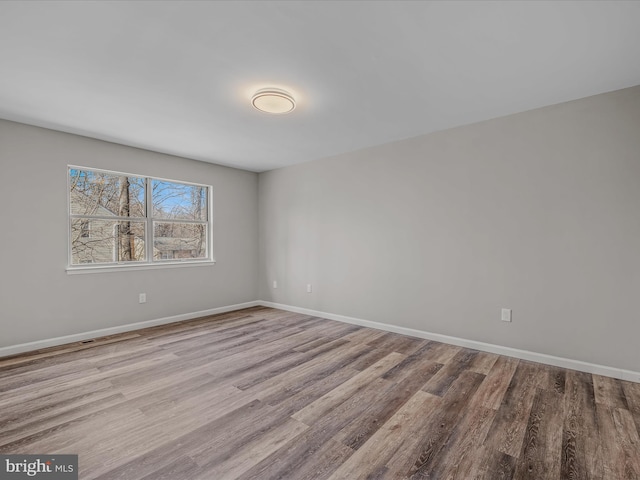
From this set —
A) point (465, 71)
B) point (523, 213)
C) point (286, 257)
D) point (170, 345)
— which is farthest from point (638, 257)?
point (170, 345)

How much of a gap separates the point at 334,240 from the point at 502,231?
2.19 metres

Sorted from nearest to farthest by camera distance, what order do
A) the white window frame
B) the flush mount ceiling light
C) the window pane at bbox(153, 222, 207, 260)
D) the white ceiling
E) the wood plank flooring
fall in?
1. the wood plank flooring
2. the white ceiling
3. the flush mount ceiling light
4. the white window frame
5. the window pane at bbox(153, 222, 207, 260)

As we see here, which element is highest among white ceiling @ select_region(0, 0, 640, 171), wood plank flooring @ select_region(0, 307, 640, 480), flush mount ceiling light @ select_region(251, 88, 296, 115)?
white ceiling @ select_region(0, 0, 640, 171)

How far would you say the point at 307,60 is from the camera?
2.12 metres

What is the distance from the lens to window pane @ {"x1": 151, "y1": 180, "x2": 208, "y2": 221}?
4373 millimetres

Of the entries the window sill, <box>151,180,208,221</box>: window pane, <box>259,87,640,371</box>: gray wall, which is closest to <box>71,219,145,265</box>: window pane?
the window sill

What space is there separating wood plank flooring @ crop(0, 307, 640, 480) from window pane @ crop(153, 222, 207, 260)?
1.57 metres

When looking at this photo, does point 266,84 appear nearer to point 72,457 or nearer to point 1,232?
point 72,457

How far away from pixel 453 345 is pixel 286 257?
2885 millimetres

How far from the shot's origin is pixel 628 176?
251 cm

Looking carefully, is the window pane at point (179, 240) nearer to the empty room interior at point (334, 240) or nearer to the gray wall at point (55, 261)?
the empty room interior at point (334, 240)

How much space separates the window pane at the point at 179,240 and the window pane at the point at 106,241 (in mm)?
211

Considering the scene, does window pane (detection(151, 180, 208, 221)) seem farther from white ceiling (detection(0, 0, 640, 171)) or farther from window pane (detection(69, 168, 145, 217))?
white ceiling (detection(0, 0, 640, 171))

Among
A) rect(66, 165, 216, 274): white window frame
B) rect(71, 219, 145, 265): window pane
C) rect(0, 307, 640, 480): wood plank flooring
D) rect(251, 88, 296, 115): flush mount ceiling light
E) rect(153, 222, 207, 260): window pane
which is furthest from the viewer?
rect(153, 222, 207, 260): window pane
